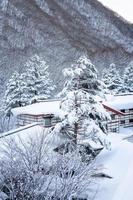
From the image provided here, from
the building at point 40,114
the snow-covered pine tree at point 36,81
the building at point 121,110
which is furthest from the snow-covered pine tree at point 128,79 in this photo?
the building at point 40,114

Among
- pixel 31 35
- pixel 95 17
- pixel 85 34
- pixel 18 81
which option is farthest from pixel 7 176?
pixel 95 17

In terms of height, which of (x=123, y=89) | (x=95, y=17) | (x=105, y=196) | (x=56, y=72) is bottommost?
(x=105, y=196)

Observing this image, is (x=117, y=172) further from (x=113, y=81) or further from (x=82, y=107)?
(x=113, y=81)

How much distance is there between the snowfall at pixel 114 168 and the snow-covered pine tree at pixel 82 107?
1.00 metres

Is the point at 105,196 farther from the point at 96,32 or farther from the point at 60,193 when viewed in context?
the point at 96,32

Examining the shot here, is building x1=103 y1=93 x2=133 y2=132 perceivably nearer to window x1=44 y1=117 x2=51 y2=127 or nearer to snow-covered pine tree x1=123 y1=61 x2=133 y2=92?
window x1=44 y1=117 x2=51 y2=127

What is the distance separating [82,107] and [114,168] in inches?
144

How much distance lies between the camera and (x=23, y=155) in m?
10.3

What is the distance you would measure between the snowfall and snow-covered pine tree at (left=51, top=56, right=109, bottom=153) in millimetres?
996

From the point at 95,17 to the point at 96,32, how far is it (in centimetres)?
494

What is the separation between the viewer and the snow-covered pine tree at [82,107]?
16.7 m

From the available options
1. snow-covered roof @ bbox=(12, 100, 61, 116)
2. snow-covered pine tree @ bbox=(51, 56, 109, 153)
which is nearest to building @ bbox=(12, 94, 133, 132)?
snow-covered roof @ bbox=(12, 100, 61, 116)

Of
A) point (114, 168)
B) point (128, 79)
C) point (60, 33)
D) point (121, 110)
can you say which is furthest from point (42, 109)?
point (60, 33)

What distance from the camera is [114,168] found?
15.0 meters
